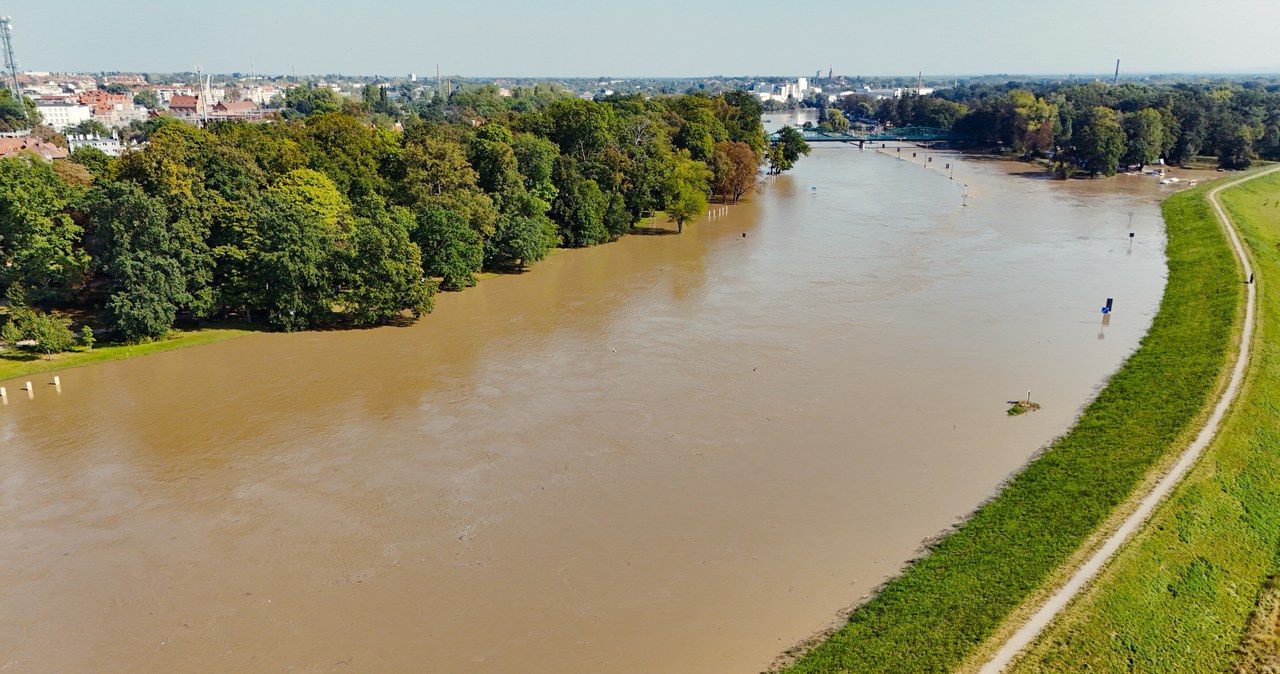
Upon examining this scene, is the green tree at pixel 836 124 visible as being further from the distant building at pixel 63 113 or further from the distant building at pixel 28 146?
the distant building at pixel 63 113

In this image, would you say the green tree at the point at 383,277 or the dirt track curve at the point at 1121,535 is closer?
the dirt track curve at the point at 1121,535

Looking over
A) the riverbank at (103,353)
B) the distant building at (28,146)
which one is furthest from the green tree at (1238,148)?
the distant building at (28,146)

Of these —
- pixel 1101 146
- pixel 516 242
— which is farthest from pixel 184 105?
pixel 1101 146

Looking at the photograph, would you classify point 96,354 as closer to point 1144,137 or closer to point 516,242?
point 516,242

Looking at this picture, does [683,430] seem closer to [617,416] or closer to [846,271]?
[617,416]

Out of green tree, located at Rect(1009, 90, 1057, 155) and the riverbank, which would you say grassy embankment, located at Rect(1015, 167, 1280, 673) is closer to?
the riverbank

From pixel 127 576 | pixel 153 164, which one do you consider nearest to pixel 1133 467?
pixel 127 576
